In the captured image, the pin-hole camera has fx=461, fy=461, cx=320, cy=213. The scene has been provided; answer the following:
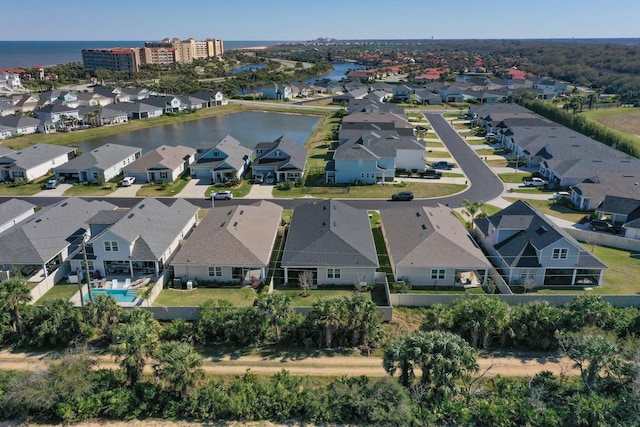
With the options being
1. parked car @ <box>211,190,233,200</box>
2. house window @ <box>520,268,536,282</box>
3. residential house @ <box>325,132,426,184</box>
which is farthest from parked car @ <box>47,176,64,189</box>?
house window @ <box>520,268,536,282</box>

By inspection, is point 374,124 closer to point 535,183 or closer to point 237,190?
point 535,183

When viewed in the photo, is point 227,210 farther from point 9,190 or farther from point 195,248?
→ point 9,190

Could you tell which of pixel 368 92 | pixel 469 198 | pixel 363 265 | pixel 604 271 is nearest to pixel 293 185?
pixel 469 198

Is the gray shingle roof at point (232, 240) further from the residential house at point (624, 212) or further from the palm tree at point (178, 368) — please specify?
the residential house at point (624, 212)

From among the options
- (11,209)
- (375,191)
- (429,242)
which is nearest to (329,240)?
(429,242)

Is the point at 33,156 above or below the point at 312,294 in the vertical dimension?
above

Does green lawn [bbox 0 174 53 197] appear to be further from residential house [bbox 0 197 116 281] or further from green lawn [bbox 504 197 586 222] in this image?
green lawn [bbox 504 197 586 222]

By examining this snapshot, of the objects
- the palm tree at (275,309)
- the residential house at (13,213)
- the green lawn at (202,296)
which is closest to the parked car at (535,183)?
the green lawn at (202,296)
